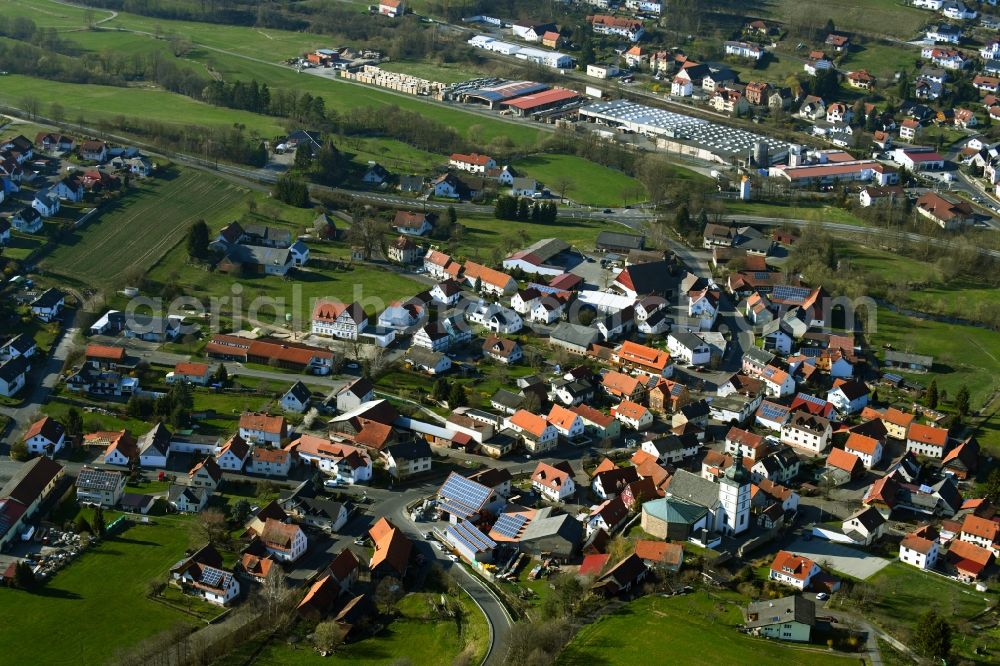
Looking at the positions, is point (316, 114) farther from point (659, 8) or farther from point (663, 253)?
point (659, 8)

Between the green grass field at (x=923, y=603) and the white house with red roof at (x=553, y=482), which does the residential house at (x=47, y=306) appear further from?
the green grass field at (x=923, y=603)

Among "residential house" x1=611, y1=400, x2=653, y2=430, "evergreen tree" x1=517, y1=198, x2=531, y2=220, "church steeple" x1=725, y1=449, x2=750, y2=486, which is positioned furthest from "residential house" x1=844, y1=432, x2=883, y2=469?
"evergreen tree" x1=517, y1=198, x2=531, y2=220

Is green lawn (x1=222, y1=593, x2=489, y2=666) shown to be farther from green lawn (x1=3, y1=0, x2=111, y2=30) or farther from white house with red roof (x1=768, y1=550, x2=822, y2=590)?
green lawn (x1=3, y1=0, x2=111, y2=30)

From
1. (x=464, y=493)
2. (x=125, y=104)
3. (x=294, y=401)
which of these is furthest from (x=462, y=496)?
(x=125, y=104)

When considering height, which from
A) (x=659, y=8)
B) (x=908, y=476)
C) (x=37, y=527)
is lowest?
(x=37, y=527)

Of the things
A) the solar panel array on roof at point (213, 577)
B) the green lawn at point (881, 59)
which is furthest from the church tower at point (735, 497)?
the green lawn at point (881, 59)

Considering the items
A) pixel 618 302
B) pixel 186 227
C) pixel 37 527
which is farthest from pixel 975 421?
pixel 186 227
